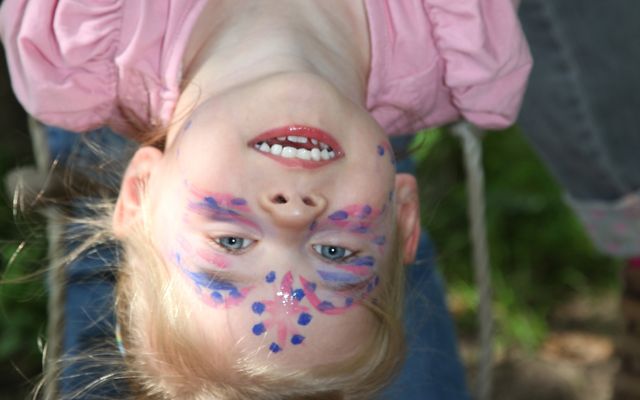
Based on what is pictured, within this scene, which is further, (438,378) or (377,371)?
(438,378)

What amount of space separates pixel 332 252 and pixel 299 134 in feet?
0.40

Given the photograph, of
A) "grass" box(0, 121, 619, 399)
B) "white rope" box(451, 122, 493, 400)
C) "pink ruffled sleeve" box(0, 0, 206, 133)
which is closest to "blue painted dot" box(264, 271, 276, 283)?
"pink ruffled sleeve" box(0, 0, 206, 133)

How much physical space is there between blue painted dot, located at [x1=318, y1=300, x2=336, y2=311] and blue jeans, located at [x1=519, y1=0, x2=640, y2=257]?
506 mm

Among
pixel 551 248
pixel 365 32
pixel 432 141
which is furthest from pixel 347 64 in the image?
pixel 551 248

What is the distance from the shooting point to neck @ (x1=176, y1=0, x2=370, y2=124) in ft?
3.73

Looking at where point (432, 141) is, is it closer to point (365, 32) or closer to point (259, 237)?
point (365, 32)

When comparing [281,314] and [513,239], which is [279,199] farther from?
[513,239]

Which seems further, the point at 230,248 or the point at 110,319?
the point at 110,319

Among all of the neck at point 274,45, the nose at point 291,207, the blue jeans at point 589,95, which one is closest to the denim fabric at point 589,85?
the blue jeans at point 589,95

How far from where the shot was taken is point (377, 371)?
1.13m

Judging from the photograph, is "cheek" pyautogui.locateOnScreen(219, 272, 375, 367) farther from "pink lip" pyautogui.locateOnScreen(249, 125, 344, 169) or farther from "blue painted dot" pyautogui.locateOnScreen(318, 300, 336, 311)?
"pink lip" pyautogui.locateOnScreen(249, 125, 344, 169)

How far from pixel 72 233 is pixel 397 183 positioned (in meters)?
0.41

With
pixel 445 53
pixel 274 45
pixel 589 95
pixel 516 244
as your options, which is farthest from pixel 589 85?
pixel 516 244

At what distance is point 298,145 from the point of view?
42.1 inches
